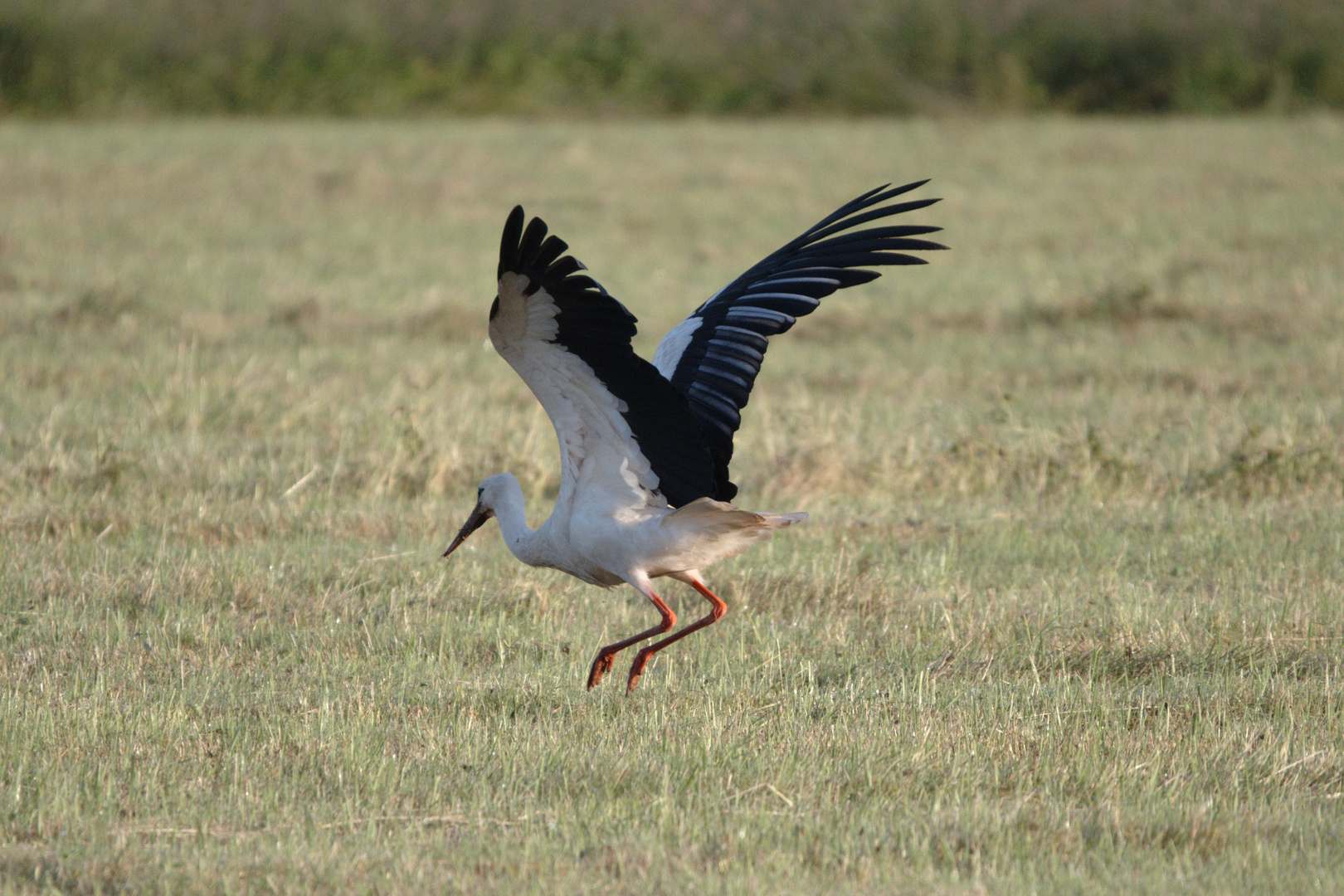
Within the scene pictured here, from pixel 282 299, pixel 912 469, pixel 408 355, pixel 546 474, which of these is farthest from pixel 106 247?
pixel 912 469

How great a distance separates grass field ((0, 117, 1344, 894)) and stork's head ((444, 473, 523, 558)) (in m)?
0.25

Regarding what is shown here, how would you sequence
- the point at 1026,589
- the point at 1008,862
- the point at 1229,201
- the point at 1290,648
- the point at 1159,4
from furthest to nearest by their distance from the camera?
the point at 1159,4 → the point at 1229,201 → the point at 1026,589 → the point at 1290,648 → the point at 1008,862

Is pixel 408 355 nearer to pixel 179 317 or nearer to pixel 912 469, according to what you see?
pixel 179 317

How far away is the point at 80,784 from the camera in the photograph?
397 cm

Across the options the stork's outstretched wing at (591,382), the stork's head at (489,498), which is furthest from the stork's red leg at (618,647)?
the stork's head at (489,498)

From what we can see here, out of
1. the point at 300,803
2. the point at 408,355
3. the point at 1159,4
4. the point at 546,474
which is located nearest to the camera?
the point at 300,803

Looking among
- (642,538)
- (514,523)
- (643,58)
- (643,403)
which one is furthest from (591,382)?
(643,58)

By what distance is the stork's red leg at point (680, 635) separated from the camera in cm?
499

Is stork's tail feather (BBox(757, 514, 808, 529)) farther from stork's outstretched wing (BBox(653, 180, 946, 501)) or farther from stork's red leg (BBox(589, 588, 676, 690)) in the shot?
stork's red leg (BBox(589, 588, 676, 690))

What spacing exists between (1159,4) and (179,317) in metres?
21.9

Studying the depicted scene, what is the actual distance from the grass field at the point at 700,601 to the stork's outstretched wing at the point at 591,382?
2.14ft

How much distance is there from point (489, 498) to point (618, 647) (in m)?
0.94

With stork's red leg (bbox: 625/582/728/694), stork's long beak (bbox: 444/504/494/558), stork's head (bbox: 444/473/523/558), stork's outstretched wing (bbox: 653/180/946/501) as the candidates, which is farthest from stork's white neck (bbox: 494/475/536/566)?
stork's outstretched wing (bbox: 653/180/946/501)

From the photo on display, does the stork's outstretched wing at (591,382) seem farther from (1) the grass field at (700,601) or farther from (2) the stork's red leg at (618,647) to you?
(1) the grass field at (700,601)
